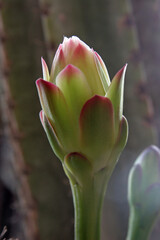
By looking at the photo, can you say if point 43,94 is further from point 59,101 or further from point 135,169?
point 135,169

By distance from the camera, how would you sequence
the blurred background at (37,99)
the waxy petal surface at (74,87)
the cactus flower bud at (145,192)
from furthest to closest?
the blurred background at (37,99) < the cactus flower bud at (145,192) < the waxy petal surface at (74,87)

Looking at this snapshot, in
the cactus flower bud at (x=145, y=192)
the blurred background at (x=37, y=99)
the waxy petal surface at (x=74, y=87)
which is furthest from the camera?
the blurred background at (x=37, y=99)

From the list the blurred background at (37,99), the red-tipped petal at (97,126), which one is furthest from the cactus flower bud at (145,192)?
the blurred background at (37,99)

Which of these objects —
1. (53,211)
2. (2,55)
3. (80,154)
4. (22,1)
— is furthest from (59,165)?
(80,154)

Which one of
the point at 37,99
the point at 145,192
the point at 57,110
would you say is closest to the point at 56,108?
the point at 57,110

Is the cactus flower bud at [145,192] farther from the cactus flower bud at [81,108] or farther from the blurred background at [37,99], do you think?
the blurred background at [37,99]

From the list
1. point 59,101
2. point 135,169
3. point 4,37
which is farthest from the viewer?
point 4,37
